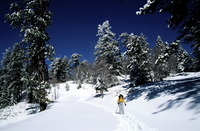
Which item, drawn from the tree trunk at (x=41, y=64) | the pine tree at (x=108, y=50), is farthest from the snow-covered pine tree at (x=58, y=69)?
the tree trunk at (x=41, y=64)

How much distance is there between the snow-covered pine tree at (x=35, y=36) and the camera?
9531 mm

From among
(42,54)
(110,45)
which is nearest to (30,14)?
(42,54)

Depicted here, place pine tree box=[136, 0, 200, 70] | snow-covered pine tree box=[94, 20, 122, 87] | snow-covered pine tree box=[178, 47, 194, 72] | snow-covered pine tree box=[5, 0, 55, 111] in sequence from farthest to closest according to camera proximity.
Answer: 1. snow-covered pine tree box=[178, 47, 194, 72]
2. snow-covered pine tree box=[94, 20, 122, 87]
3. snow-covered pine tree box=[5, 0, 55, 111]
4. pine tree box=[136, 0, 200, 70]

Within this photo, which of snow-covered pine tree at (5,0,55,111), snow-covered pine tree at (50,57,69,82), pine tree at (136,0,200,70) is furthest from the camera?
snow-covered pine tree at (50,57,69,82)

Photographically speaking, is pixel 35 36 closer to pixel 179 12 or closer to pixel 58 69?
pixel 179 12

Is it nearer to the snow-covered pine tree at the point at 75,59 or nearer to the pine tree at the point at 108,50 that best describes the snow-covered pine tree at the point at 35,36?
the pine tree at the point at 108,50

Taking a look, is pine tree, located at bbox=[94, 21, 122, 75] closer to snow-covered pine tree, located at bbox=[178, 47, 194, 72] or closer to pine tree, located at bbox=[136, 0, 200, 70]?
pine tree, located at bbox=[136, 0, 200, 70]

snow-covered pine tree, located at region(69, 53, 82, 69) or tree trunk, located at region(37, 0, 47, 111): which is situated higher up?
snow-covered pine tree, located at region(69, 53, 82, 69)

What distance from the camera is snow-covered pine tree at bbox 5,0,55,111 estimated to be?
31.3ft

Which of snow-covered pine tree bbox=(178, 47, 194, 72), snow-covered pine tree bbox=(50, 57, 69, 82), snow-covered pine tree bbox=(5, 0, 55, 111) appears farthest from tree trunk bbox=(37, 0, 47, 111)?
snow-covered pine tree bbox=(178, 47, 194, 72)

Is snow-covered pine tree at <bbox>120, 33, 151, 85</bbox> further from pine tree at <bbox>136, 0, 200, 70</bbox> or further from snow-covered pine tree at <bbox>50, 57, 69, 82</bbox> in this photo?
snow-covered pine tree at <bbox>50, 57, 69, 82</bbox>

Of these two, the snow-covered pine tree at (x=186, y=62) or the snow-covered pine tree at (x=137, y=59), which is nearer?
the snow-covered pine tree at (x=137, y=59)

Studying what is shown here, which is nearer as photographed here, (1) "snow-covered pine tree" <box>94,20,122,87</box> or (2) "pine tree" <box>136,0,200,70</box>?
(2) "pine tree" <box>136,0,200,70</box>

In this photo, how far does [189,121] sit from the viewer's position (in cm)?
483
